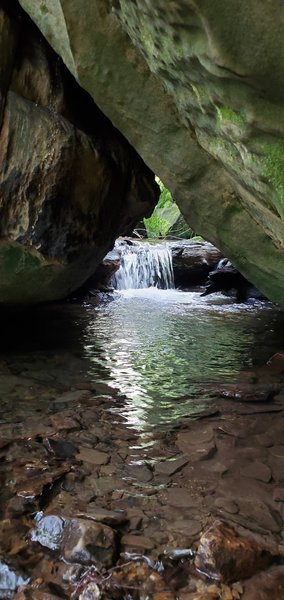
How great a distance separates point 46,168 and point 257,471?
13.1ft

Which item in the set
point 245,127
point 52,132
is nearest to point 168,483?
point 245,127

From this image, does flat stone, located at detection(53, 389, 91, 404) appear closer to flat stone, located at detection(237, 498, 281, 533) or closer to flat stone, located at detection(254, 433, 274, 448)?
flat stone, located at detection(254, 433, 274, 448)

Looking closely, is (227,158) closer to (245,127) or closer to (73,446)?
(245,127)

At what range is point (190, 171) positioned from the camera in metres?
4.90

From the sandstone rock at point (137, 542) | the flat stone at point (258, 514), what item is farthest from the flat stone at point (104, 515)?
the flat stone at point (258, 514)

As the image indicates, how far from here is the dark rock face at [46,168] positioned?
531cm

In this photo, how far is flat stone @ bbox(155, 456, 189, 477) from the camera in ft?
11.2

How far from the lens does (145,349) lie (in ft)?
23.5

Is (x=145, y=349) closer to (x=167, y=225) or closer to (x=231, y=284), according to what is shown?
(x=231, y=284)

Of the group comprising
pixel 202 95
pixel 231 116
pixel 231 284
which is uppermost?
pixel 202 95

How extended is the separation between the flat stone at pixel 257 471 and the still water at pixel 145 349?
98cm

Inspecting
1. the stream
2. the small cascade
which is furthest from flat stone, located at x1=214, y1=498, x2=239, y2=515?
the small cascade

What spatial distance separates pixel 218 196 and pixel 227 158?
148 centimetres

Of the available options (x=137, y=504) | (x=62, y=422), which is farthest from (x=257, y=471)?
(x=62, y=422)
